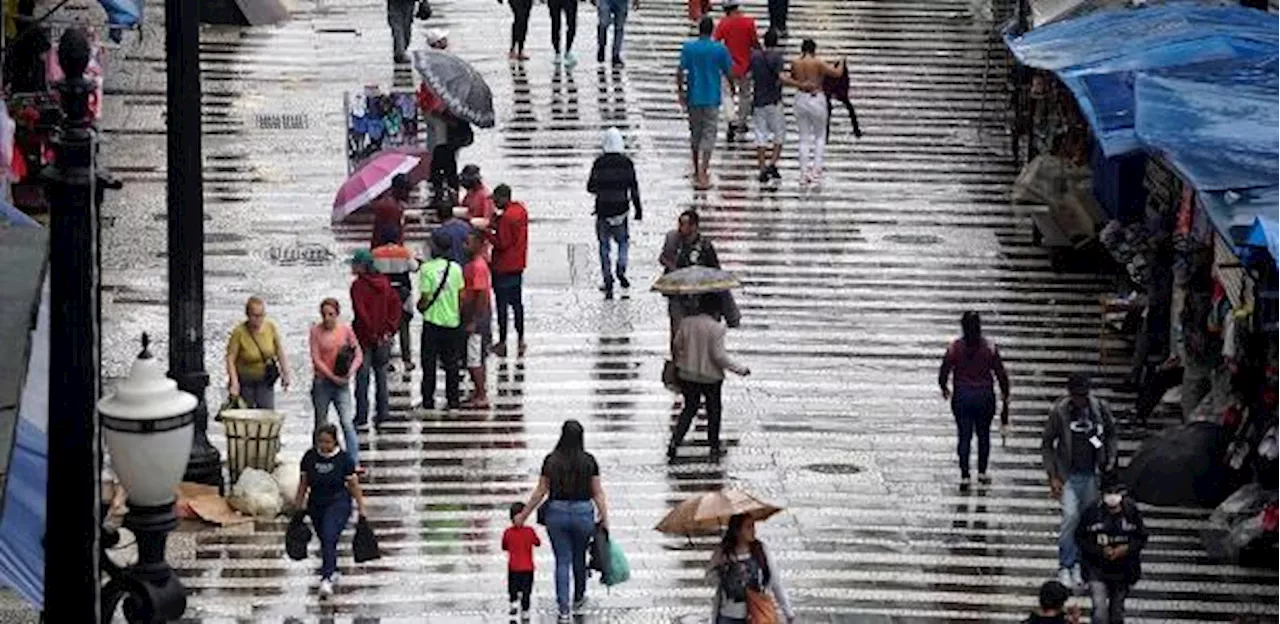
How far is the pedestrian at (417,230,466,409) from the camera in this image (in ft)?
92.8

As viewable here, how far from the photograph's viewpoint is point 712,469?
27484mm

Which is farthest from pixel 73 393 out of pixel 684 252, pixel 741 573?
pixel 684 252

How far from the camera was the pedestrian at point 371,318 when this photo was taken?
90.6 ft

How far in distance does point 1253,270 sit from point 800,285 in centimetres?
831

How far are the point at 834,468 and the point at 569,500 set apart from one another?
5.20 m

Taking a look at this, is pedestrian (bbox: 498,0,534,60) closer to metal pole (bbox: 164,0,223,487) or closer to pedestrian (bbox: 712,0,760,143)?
pedestrian (bbox: 712,0,760,143)

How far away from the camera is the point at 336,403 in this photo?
87.3 feet

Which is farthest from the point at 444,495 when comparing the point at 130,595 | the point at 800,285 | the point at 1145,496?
the point at 130,595

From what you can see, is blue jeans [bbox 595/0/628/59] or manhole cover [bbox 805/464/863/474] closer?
manhole cover [bbox 805/464/863/474]

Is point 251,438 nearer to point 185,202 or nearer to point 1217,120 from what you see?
point 185,202

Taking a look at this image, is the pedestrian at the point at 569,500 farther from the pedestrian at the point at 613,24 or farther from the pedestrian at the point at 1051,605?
the pedestrian at the point at 613,24

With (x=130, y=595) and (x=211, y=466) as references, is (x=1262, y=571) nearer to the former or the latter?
(x=211, y=466)

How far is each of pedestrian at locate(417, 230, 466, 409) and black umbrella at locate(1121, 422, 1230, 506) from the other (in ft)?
18.1

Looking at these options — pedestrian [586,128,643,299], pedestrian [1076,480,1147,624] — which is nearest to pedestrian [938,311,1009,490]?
pedestrian [1076,480,1147,624]
